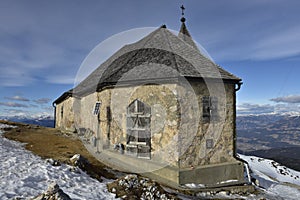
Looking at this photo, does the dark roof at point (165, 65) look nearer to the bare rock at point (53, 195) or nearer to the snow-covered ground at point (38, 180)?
the snow-covered ground at point (38, 180)

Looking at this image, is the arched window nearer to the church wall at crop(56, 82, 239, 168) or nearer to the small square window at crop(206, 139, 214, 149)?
the church wall at crop(56, 82, 239, 168)

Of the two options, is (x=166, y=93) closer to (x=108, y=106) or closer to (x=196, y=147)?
(x=196, y=147)

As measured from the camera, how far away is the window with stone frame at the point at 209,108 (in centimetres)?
1073

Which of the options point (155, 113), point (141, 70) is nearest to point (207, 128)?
point (155, 113)

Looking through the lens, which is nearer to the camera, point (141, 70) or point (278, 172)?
point (141, 70)

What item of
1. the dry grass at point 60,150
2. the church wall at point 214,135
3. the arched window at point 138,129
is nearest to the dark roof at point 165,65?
the church wall at point 214,135

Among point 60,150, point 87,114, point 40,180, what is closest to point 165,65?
point 40,180

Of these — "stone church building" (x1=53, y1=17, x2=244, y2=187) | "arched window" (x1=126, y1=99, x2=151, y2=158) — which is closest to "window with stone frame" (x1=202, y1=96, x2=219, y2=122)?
"stone church building" (x1=53, y1=17, x2=244, y2=187)

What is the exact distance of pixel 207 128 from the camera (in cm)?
1078

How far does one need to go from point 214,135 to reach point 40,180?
7.68 m

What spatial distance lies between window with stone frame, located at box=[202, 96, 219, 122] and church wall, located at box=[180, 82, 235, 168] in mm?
123

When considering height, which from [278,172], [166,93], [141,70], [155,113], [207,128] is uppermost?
[141,70]

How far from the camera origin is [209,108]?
10.8 metres

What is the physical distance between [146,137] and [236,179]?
16.3ft
